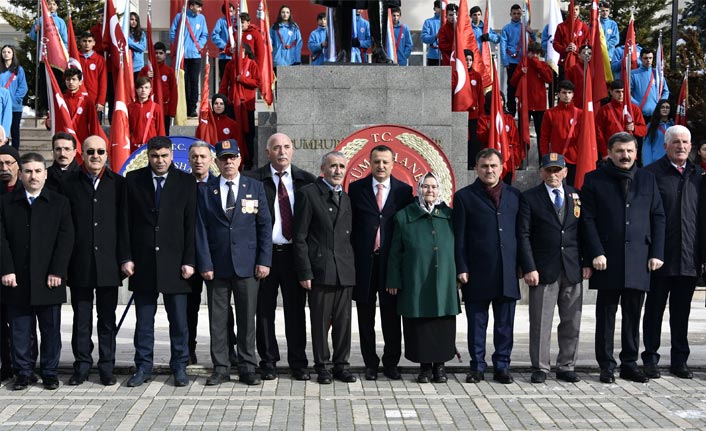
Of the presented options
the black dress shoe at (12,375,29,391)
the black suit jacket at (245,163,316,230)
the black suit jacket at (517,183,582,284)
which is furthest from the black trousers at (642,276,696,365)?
the black dress shoe at (12,375,29,391)

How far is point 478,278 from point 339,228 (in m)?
1.23

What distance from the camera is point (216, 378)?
33.1ft

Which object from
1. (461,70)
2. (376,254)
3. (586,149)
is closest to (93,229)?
(376,254)

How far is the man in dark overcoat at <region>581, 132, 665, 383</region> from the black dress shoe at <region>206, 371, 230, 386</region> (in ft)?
10.3

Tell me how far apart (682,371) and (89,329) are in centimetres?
499

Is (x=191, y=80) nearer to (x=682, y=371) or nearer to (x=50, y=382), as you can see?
(x=50, y=382)

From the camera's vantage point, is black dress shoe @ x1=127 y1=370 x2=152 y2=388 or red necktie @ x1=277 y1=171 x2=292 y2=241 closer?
black dress shoe @ x1=127 y1=370 x2=152 y2=388

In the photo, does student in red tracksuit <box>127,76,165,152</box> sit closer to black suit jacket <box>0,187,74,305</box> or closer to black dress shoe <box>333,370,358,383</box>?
black suit jacket <box>0,187,74,305</box>

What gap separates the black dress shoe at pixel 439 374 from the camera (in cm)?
1014

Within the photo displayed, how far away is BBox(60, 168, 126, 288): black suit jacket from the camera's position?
10023 mm

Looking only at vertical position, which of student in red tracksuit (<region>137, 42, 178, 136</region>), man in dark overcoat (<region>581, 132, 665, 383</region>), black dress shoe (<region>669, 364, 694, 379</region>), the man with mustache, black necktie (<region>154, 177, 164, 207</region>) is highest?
student in red tracksuit (<region>137, 42, 178, 136</region>)

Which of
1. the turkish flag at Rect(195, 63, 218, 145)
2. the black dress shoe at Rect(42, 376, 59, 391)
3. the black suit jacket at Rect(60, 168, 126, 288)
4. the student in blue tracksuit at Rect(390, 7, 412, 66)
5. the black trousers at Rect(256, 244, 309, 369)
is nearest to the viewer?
the black dress shoe at Rect(42, 376, 59, 391)

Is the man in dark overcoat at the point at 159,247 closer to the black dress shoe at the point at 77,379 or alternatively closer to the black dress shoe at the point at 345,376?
the black dress shoe at the point at 77,379

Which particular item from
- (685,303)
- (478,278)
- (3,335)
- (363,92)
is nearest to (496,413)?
(478,278)
